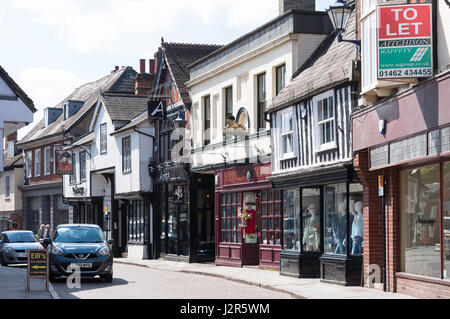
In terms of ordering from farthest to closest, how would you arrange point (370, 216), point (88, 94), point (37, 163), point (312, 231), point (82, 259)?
1. point (88, 94)
2. point (37, 163)
3. point (312, 231)
4. point (82, 259)
5. point (370, 216)

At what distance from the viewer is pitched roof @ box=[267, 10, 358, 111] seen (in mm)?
Answer: 20250

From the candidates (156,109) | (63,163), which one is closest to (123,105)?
(63,163)

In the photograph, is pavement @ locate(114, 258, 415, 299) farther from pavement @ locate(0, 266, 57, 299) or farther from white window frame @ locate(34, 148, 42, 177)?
white window frame @ locate(34, 148, 42, 177)

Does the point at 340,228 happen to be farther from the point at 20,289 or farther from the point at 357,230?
the point at 20,289

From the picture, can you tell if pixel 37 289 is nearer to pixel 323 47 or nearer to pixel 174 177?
pixel 323 47

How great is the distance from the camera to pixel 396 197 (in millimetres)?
17641

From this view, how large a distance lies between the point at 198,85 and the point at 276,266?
9671 millimetres

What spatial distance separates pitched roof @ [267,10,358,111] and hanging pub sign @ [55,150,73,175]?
23.6 meters

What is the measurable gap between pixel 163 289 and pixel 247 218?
316 inches

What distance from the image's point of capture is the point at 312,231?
73.2 ft

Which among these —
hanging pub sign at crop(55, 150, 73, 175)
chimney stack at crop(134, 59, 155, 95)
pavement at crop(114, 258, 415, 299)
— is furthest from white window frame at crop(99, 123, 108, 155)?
pavement at crop(114, 258, 415, 299)

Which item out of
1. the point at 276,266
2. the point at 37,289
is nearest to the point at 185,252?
the point at 276,266
